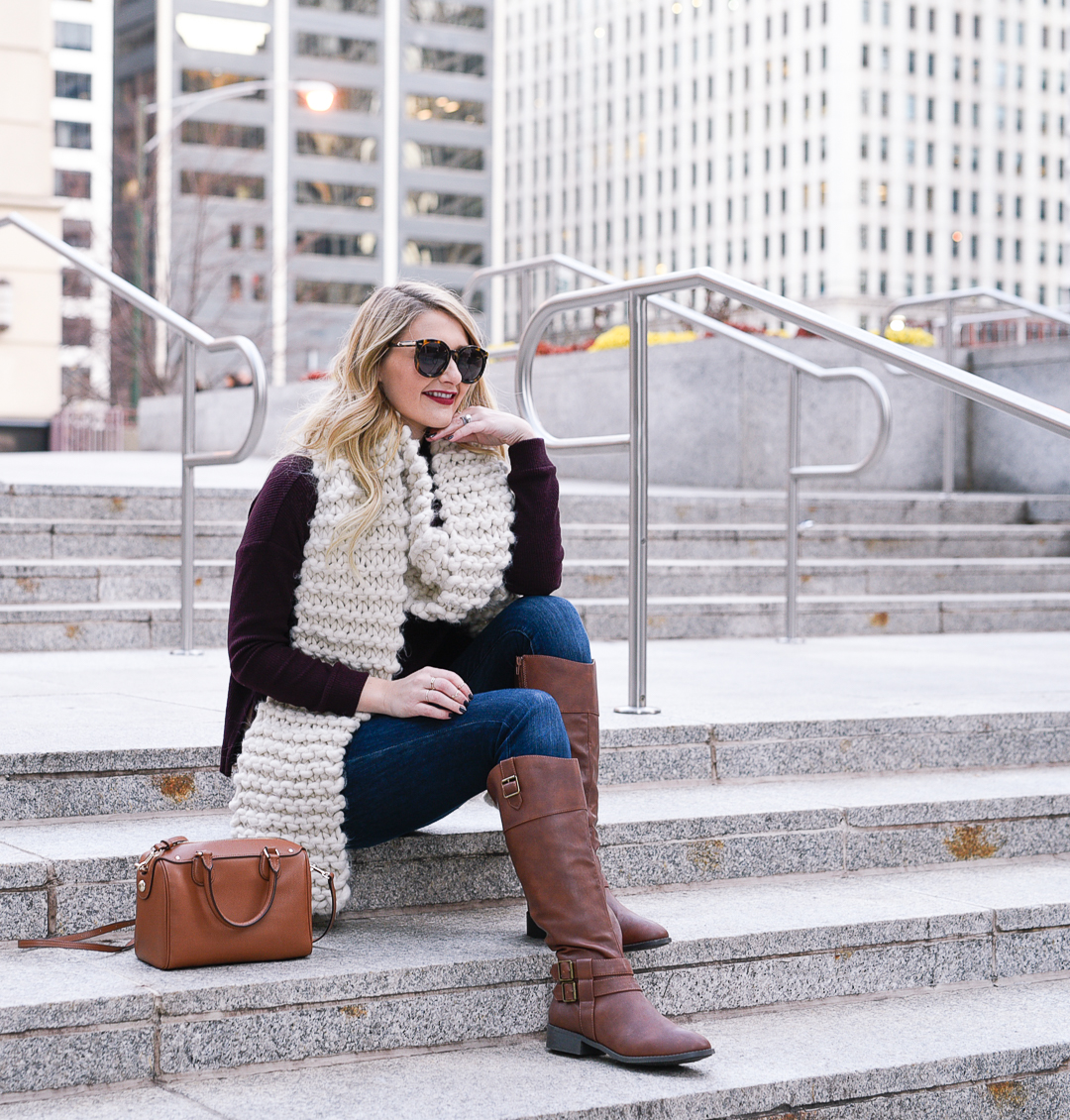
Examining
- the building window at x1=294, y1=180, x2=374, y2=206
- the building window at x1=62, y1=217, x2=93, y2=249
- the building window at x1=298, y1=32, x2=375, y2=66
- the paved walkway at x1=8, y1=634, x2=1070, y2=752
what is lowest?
the paved walkway at x1=8, y1=634, x2=1070, y2=752

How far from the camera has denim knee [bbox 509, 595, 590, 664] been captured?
9.32ft

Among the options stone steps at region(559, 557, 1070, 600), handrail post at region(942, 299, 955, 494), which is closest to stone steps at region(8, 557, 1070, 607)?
stone steps at region(559, 557, 1070, 600)

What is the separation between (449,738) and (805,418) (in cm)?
741

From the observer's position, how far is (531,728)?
8.64ft

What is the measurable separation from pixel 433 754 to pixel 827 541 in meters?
4.99

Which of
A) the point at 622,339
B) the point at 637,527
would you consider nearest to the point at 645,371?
the point at 637,527

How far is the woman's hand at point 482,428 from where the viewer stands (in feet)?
9.71

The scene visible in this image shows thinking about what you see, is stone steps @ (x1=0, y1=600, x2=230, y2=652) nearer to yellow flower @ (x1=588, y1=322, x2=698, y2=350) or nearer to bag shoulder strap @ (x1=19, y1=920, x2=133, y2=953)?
bag shoulder strap @ (x1=19, y1=920, x2=133, y2=953)

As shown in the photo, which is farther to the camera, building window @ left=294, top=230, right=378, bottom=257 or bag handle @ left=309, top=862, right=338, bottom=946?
building window @ left=294, top=230, right=378, bottom=257

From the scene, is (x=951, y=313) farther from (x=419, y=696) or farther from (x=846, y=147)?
(x=846, y=147)

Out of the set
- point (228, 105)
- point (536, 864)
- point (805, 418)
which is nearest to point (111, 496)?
point (536, 864)

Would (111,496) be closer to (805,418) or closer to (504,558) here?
(504,558)

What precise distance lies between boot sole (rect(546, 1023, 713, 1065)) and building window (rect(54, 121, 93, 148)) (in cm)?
6740

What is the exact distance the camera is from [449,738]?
8.76 ft
